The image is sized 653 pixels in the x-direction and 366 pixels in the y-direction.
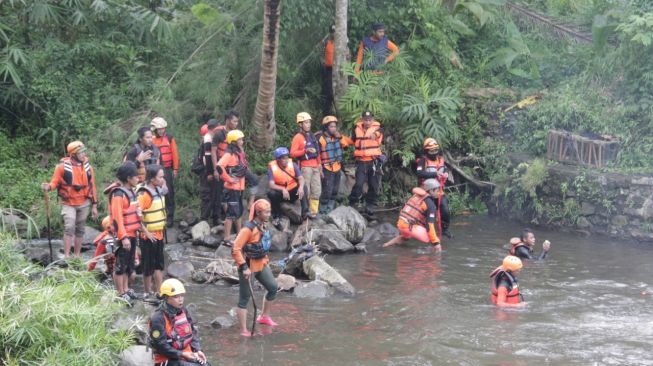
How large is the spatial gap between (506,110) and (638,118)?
239 centimetres

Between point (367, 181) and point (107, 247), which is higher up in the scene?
point (367, 181)

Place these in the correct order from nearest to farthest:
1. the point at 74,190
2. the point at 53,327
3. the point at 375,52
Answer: the point at 53,327 → the point at 74,190 → the point at 375,52

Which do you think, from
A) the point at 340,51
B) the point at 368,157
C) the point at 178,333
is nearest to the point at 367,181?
the point at 368,157

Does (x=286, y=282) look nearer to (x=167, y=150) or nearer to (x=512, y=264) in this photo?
(x=512, y=264)

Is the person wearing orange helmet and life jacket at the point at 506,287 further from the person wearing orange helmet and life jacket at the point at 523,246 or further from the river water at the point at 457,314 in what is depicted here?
the person wearing orange helmet and life jacket at the point at 523,246

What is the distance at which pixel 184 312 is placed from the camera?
9000mm

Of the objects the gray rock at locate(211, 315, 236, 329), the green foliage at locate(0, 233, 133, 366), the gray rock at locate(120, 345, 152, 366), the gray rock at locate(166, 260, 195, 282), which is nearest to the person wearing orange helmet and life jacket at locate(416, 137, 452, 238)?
the gray rock at locate(166, 260, 195, 282)

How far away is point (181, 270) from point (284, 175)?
8.47 ft

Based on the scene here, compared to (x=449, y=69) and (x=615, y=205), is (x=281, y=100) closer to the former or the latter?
(x=449, y=69)

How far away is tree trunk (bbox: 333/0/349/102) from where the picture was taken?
16.1 metres

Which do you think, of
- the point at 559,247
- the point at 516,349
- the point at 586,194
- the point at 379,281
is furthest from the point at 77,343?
the point at 586,194

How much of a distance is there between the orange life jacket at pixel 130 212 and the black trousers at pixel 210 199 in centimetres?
376

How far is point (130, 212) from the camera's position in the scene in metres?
11.1

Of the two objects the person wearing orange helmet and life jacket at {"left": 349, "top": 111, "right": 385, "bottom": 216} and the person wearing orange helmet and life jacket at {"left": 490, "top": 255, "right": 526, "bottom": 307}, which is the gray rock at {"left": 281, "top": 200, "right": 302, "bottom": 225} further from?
the person wearing orange helmet and life jacket at {"left": 490, "top": 255, "right": 526, "bottom": 307}
